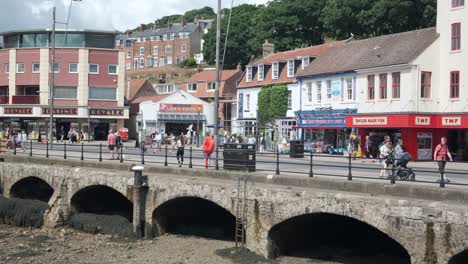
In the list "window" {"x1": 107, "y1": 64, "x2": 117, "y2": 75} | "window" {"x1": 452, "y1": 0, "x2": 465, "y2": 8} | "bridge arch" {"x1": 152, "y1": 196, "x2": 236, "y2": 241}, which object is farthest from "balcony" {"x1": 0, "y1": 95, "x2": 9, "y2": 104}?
"bridge arch" {"x1": 152, "y1": 196, "x2": 236, "y2": 241}

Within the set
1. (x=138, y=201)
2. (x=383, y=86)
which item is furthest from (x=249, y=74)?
(x=138, y=201)

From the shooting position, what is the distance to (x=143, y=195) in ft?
68.0

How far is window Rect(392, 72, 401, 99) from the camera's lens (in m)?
38.0

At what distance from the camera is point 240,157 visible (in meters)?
20.6

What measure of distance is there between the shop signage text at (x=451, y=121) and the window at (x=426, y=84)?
5.71ft

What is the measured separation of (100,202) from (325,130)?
76.6ft

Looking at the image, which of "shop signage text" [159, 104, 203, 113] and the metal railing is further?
"shop signage text" [159, 104, 203, 113]

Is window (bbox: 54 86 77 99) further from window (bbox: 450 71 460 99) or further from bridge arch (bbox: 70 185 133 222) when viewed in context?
window (bbox: 450 71 460 99)

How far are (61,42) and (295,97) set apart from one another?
26.5m

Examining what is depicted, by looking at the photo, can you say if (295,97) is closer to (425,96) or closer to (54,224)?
(425,96)

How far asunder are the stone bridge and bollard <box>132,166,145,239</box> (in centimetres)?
24

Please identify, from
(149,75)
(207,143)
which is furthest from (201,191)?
(149,75)

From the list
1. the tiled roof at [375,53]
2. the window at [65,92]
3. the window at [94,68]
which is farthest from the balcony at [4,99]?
the tiled roof at [375,53]

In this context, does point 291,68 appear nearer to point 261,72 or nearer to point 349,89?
point 261,72
